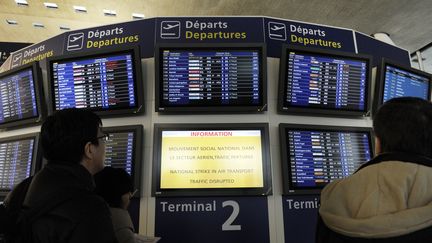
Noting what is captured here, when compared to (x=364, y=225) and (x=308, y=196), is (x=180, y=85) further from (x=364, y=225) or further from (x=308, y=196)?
(x=364, y=225)

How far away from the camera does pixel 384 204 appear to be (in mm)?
1212

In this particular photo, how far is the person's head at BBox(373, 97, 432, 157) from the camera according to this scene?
1327 mm

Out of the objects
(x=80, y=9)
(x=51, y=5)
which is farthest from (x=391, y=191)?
(x=51, y=5)

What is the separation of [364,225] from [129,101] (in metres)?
2.11

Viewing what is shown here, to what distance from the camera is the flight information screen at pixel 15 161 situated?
10.0ft

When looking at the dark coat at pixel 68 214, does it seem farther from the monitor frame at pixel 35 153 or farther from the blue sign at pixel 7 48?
the blue sign at pixel 7 48

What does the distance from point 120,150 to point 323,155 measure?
1.70 metres

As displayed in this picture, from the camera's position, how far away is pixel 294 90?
2865 millimetres

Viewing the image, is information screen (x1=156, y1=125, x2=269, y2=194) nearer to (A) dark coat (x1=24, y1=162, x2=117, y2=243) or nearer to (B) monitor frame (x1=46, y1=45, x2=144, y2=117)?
(B) monitor frame (x1=46, y1=45, x2=144, y2=117)

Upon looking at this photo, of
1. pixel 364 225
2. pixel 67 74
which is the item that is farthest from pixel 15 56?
pixel 364 225

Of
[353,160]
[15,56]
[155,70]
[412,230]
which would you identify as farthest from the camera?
[15,56]

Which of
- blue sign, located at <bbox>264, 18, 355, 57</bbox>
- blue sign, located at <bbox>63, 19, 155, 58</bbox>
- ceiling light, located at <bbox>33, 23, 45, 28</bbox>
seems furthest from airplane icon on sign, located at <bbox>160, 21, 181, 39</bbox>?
ceiling light, located at <bbox>33, 23, 45, 28</bbox>

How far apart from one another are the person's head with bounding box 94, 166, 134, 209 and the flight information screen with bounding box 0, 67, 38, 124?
1401mm

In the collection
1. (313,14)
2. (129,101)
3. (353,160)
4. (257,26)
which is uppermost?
(313,14)
